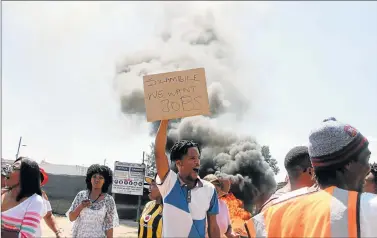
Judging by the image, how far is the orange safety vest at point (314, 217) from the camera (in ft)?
4.63

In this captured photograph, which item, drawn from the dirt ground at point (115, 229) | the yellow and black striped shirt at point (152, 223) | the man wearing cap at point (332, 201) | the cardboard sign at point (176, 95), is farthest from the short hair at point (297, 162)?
the dirt ground at point (115, 229)

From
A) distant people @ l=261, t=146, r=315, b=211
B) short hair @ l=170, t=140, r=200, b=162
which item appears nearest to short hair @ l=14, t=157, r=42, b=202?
short hair @ l=170, t=140, r=200, b=162

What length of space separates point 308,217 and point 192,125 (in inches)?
1092

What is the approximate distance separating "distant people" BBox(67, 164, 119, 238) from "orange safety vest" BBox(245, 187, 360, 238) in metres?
3.27

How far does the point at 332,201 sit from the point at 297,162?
1.58m

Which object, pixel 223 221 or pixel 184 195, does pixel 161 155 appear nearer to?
pixel 184 195

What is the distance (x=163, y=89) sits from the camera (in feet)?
9.98

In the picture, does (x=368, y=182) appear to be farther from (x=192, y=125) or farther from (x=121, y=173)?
(x=192, y=125)

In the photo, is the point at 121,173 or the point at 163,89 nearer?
the point at 163,89

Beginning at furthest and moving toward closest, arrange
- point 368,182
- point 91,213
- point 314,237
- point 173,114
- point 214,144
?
point 214,144
point 91,213
point 368,182
point 173,114
point 314,237

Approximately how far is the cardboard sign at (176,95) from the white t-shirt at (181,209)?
456 mm

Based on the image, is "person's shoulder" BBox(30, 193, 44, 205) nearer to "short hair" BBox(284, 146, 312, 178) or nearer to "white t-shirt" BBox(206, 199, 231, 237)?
"white t-shirt" BBox(206, 199, 231, 237)

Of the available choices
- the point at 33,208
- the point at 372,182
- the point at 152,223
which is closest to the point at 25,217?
the point at 33,208

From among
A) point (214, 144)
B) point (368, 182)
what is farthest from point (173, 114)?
point (214, 144)
